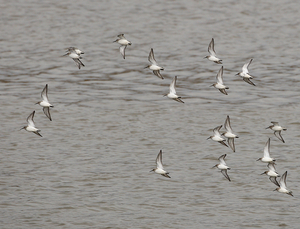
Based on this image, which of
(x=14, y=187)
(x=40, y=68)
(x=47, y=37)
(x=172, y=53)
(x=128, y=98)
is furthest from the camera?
(x=47, y=37)

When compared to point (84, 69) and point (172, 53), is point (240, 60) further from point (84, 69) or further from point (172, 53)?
point (84, 69)

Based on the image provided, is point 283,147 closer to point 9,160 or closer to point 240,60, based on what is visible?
point 9,160

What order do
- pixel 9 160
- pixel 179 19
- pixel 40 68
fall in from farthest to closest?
1. pixel 179 19
2. pixel 40 68
3. pixel 9 160

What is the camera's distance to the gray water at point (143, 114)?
31.5m

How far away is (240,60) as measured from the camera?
5975 cm

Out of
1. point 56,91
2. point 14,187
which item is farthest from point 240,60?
point 14,187

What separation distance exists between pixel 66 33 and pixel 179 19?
11275 mm

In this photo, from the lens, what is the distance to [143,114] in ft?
151

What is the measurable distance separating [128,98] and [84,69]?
30.7 ft

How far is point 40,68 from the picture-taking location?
57656mm

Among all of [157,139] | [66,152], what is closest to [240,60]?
[157,139]

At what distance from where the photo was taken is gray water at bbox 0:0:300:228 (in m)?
31.5

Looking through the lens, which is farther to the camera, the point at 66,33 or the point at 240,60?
the point at 66,33

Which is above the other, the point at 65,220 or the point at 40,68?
the point at 65,220
